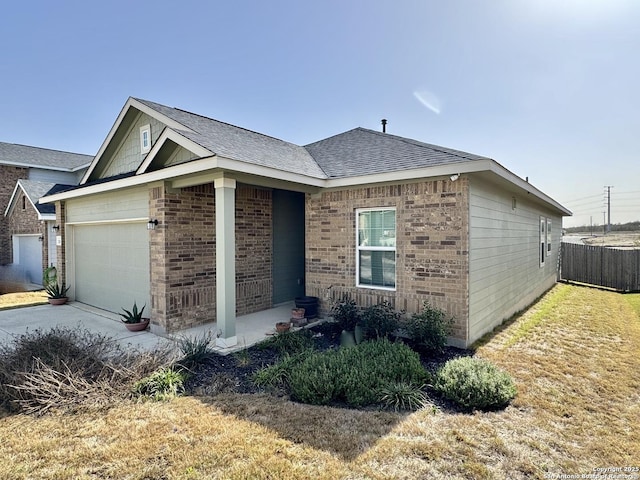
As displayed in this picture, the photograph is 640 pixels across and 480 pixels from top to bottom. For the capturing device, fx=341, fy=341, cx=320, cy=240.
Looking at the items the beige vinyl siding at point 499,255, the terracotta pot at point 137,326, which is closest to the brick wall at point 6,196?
the terracotta pot at point 137,326

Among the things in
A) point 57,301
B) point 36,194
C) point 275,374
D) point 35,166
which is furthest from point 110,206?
point 35,166

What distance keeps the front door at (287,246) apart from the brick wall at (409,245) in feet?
5.44

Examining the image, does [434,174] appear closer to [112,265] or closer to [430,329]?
[430,329]

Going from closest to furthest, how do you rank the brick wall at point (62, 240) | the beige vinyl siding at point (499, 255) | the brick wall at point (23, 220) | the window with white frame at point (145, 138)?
the beige vinyl siding at point (499, 255), the window with white frame at point (145, 138), the brick wall at point (62, 240), the brick wall at point (23, 220)

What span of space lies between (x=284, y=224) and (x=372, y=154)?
10.4ft

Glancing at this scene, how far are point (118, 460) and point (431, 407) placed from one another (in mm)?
3243

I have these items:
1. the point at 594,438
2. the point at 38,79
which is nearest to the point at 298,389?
the point at 594,438

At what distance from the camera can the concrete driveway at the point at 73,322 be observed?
6.84 metres

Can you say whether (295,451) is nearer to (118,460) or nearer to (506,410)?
(118,460)

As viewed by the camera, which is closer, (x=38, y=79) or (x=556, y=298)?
(x=556, y=298)

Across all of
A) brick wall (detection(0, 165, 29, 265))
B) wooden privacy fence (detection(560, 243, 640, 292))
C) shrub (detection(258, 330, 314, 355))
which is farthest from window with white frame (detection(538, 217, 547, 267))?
brick wall (detection(0, 165, 29, 265))

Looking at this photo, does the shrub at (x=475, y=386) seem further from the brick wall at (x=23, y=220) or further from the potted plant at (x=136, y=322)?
the brick wall at (x=23, y=220)

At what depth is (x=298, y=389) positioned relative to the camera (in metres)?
4.29

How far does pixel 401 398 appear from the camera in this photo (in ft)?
13.5
